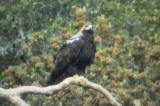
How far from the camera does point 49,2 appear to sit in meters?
9.24

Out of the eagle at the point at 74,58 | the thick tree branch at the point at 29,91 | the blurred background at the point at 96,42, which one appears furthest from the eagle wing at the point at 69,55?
the thick tree branch at the point at 29,91

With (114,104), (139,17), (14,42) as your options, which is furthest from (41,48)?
(114,104)

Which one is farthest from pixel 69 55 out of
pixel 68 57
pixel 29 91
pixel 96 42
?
pixel 29 91

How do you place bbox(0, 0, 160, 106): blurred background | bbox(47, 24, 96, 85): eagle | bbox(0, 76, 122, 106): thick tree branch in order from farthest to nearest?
bbox(0, 0, 160, 106): blurred background, bbox(47, 24, 96, 85): eagle, bbox(0, 76, 122, 106): thick tree branch

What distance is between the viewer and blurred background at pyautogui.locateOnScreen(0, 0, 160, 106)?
7570 mm

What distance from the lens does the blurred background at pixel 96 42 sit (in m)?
7.57

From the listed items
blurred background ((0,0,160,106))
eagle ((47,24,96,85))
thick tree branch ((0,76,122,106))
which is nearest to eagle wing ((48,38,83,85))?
eagle ((47,24,96,85))

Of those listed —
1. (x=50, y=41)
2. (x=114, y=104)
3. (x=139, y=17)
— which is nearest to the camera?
(x=114, y=104)

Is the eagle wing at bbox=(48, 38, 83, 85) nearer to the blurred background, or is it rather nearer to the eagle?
the eagle

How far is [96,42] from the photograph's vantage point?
25.7 ft

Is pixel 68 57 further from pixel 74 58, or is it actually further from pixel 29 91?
pixel 29 91

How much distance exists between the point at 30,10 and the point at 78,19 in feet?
3.35

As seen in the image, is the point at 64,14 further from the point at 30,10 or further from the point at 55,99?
the point at 55,99

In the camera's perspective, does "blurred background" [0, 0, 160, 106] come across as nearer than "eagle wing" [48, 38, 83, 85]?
No
